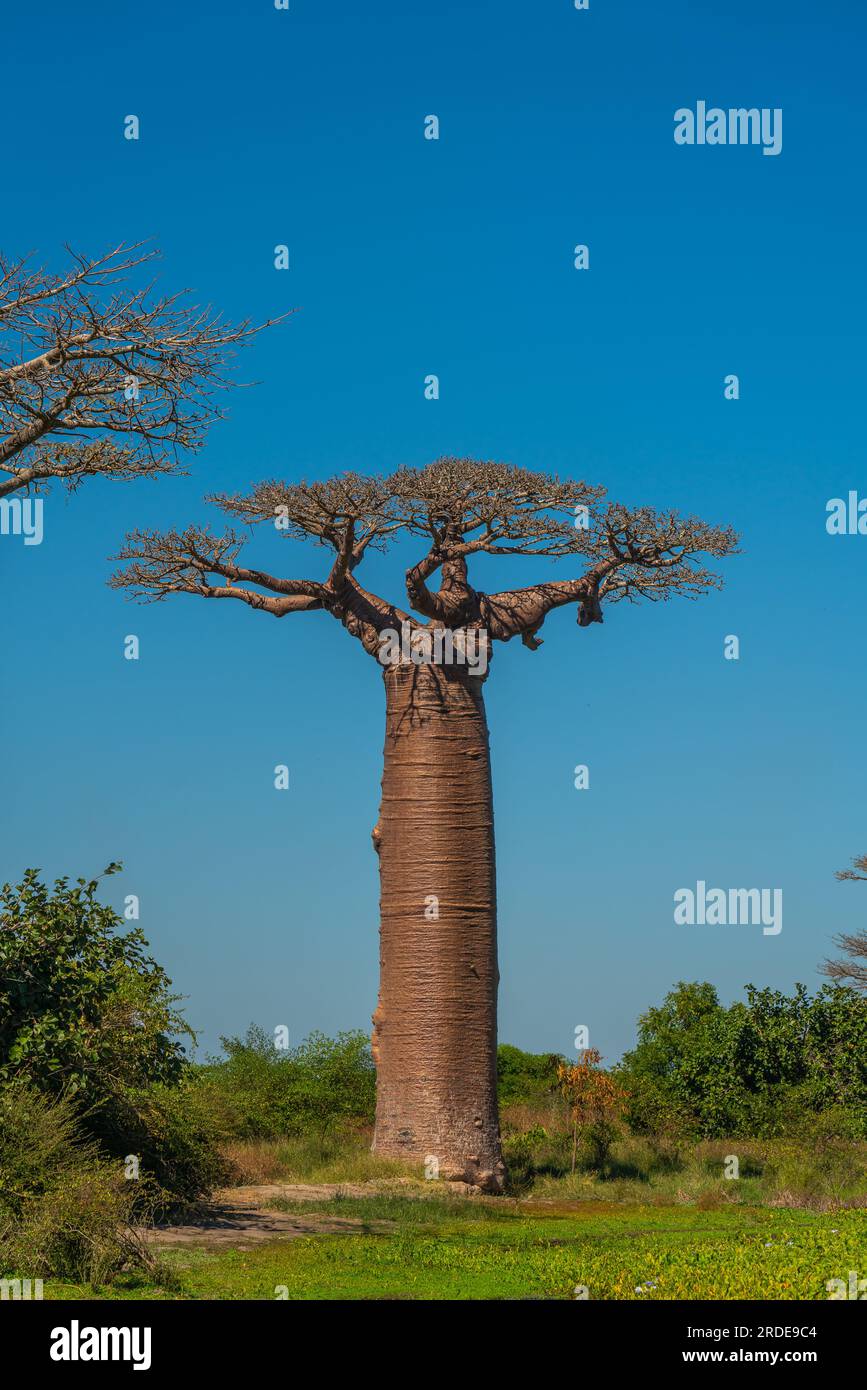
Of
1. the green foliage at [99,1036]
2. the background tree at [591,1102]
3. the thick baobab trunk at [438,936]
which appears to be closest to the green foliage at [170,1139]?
the green foliage at [99,1036]

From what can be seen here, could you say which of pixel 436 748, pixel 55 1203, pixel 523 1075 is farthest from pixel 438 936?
pixel 523 1075

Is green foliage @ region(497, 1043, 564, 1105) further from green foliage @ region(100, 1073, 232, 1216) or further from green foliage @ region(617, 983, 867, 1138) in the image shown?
green foliage @ region(100, 1073, 232, 1216)

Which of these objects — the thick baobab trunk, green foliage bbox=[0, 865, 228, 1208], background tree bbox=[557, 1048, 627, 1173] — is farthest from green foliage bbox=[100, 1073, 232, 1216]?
background tree bbox=[557, 1048, 627, 1173]

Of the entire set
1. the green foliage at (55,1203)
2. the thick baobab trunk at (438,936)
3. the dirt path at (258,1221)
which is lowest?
the dirt path at (258,1221)

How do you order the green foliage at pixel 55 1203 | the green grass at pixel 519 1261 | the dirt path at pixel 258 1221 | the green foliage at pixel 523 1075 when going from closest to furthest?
the green grass at pixel 519 1261, the green foliage at pixel 55 1203, the dirt path at pixel 258 1221, the green foliage at pixel 523 1075

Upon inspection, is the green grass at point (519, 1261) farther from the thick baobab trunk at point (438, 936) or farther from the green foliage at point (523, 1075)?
the green foliage at point (523, 1075)

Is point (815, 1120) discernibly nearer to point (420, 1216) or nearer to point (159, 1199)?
point (420, 1216)

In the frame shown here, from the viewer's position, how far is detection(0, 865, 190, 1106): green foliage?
10477mm

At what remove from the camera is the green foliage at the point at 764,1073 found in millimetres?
18062

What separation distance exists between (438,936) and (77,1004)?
15.4 feet

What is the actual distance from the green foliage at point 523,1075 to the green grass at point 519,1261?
946 cm

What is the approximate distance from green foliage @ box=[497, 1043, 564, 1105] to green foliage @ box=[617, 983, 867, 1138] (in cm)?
255

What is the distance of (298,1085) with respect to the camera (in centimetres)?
1798

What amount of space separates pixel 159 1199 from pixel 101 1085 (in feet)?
2.90
